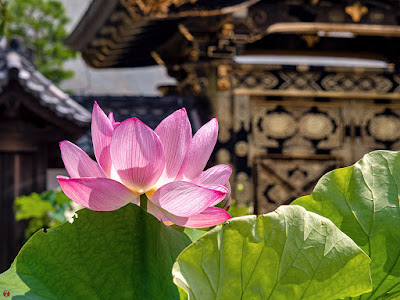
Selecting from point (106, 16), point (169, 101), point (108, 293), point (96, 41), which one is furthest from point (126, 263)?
point (96, 41)

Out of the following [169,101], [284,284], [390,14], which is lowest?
[284,284]

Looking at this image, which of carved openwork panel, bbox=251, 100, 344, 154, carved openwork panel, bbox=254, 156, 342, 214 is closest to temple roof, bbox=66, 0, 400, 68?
carved openwork panel, bbox=251, 100, 344, 154

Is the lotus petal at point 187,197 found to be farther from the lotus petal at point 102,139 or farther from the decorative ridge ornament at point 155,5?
the decorative ridge ornament at point 155,5

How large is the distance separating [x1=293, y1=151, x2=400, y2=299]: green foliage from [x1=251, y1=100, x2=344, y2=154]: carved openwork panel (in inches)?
175

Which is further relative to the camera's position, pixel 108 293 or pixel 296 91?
pixel 296 91

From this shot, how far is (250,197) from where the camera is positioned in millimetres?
4844

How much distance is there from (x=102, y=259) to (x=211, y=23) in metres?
4.23

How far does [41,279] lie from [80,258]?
4 cm

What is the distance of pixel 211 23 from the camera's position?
448 centimetres

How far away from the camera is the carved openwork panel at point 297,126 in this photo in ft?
16.3

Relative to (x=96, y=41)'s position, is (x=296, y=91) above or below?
below

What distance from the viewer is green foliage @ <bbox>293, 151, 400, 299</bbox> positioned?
46cm

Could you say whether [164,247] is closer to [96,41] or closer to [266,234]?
[266,234]

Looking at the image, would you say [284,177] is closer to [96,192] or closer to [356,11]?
[356,11]
